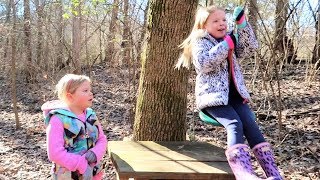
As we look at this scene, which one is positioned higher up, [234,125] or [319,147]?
[234,125]

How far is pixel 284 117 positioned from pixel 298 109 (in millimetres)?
397

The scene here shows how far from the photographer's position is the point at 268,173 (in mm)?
2965

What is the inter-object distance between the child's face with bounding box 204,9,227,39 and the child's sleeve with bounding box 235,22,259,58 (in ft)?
0.52

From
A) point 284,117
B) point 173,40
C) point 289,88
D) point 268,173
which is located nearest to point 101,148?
point 268,173

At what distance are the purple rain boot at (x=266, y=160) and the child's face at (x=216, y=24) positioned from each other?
0.94 m

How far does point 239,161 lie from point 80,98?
120 centimetres

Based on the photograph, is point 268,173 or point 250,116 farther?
point 250,116

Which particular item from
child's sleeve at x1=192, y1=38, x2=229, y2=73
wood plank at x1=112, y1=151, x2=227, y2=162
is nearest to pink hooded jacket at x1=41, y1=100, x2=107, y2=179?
wood plank at x1=112, y1=151, x2=227, y2=162

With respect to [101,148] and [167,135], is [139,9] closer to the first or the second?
[167,135]

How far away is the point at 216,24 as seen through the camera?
3379mm

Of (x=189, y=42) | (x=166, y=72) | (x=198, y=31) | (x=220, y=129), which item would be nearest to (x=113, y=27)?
(x=220, y=129)

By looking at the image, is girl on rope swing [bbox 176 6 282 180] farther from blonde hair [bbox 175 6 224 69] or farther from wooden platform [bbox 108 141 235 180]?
wooden platform [bbox 108 141 235 180]

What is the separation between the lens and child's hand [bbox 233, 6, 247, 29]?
10.4ft

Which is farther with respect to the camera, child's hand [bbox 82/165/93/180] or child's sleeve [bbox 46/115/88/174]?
child's hand [bbox 82/165/93/180]
